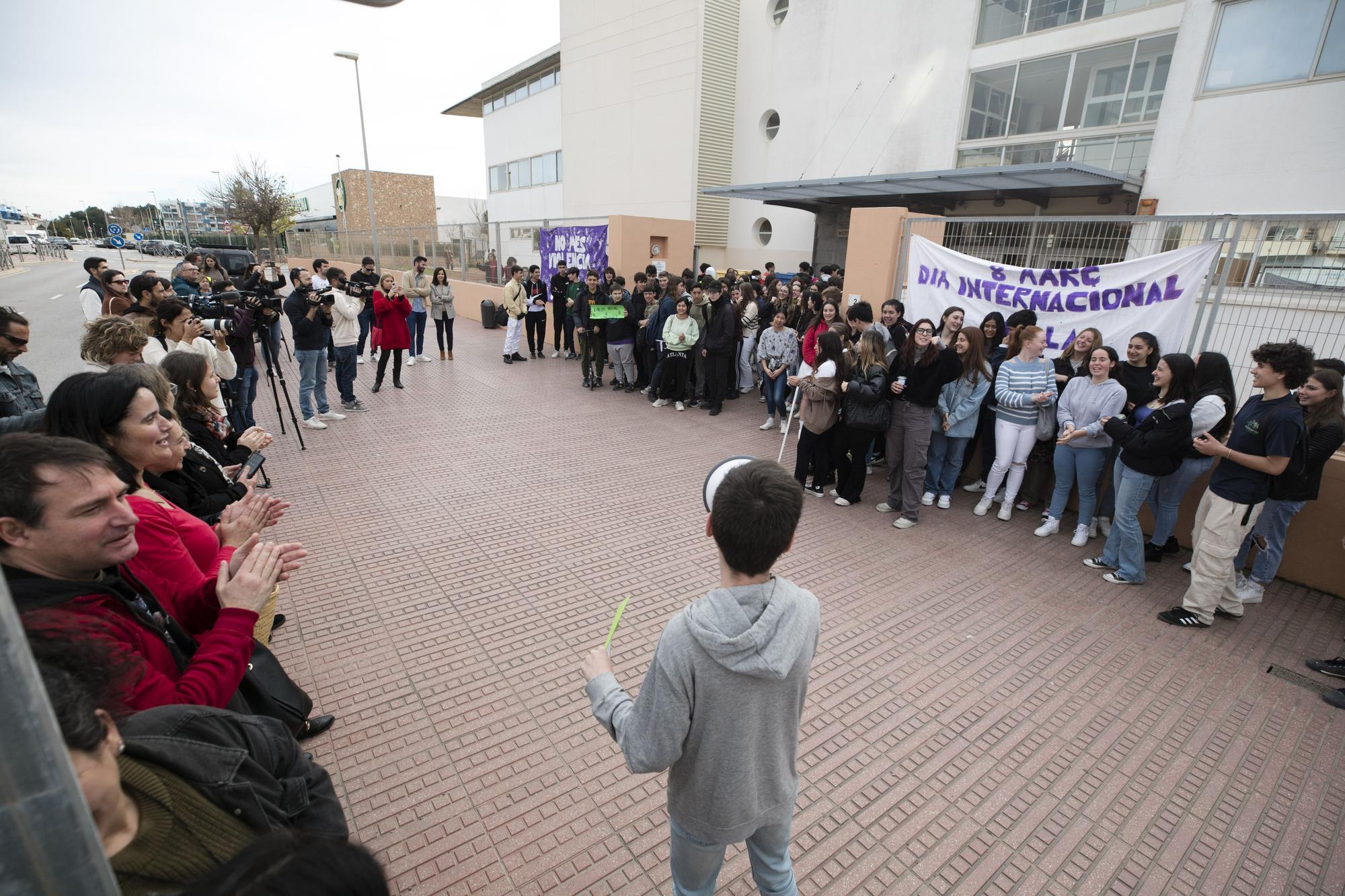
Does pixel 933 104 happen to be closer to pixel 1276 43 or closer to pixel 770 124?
pixel 770 124

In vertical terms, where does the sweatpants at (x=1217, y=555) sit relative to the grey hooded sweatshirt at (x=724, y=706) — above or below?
below

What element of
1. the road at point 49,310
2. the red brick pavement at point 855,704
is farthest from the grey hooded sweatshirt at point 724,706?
the road at point 49,310

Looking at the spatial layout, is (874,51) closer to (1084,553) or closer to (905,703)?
(1084,553)

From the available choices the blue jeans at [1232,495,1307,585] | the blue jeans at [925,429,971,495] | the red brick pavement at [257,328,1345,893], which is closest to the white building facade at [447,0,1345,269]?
the blue jeans at [1232,495,1307,585]

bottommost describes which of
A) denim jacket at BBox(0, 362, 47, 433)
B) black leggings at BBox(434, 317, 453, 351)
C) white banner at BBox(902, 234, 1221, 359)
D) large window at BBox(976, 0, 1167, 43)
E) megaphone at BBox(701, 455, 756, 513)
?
black leggings at BBox(434, 317, 453, 351)

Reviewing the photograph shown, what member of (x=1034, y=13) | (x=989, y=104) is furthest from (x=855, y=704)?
(x=1034, y=13)

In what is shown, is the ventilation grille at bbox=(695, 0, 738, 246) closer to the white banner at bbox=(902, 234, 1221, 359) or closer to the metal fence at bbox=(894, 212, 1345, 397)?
the white banner at bbox=(902, 234, 1221, 359)

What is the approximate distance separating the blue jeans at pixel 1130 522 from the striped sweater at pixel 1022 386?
915mm

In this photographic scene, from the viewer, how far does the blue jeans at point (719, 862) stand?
73.0 inches

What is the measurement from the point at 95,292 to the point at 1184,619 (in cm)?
1123

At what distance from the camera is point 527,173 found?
27.5 m

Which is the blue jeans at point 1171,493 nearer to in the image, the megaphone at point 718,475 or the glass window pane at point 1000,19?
the megaphone at point 718,475

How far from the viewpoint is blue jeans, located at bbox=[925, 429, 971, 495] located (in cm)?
614

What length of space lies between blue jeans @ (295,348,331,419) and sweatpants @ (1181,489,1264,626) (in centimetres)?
905
